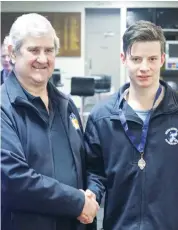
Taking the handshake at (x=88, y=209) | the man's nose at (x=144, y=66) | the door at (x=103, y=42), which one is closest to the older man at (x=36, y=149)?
the handshake at (x=88, y=209)

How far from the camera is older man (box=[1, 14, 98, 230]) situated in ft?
4.30

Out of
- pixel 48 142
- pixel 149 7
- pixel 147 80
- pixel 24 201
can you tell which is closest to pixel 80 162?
pixel 48 142

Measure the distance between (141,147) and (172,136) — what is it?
5.3 inches

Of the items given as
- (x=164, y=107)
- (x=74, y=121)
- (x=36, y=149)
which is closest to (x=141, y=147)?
(x=164, y=107)

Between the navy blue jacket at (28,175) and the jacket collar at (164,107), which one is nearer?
the navy blue jacket at (28,175)

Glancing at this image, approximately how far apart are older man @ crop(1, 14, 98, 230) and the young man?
129 millimetres

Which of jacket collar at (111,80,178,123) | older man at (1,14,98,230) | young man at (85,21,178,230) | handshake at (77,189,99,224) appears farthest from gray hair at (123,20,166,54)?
handshake at (77,189,99,224)

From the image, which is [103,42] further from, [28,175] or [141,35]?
[28,175]

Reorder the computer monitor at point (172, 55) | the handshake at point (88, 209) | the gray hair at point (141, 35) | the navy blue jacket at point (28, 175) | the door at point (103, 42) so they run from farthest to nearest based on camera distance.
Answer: the door at point (103, 42) → the computer monitor at point (172, 55) → the gray hair at point (141, 35) → the handshake at point (88, 209) → the navy blue jacket at point (28, 175)

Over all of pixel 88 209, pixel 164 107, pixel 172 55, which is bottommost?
pixel 88 209

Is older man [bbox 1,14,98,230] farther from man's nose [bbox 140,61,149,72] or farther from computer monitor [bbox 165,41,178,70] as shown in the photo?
computer monitor [bbox 165,41,178,70]

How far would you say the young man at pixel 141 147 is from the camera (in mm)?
1501

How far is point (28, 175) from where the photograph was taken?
1303 mm

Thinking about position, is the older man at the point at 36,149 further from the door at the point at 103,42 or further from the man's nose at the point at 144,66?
the door at the point at 103,42
